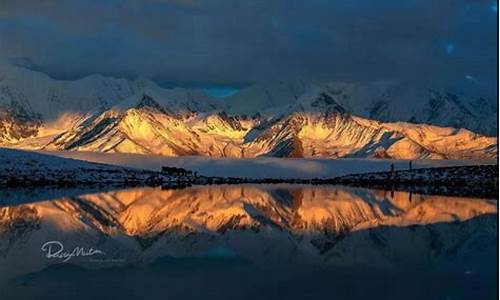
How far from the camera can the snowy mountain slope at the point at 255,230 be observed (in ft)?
69.5

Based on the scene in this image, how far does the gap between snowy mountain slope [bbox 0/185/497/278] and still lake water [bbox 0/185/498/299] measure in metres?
0.05

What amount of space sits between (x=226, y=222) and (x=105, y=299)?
15100 mm

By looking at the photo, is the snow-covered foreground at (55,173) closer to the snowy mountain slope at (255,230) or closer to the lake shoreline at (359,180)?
the lake shoreline at (359,180)

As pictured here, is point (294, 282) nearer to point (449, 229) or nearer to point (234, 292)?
point (234, 292)

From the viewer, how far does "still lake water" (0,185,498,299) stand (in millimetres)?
16359

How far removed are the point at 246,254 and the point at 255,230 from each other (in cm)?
599

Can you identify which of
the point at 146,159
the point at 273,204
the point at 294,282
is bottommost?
the point at 146,159

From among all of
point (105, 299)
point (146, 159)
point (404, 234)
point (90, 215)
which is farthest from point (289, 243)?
point (146, 159)

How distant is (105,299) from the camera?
50.4 ft

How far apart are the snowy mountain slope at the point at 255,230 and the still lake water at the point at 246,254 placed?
5cm

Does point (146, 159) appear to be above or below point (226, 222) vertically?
below
